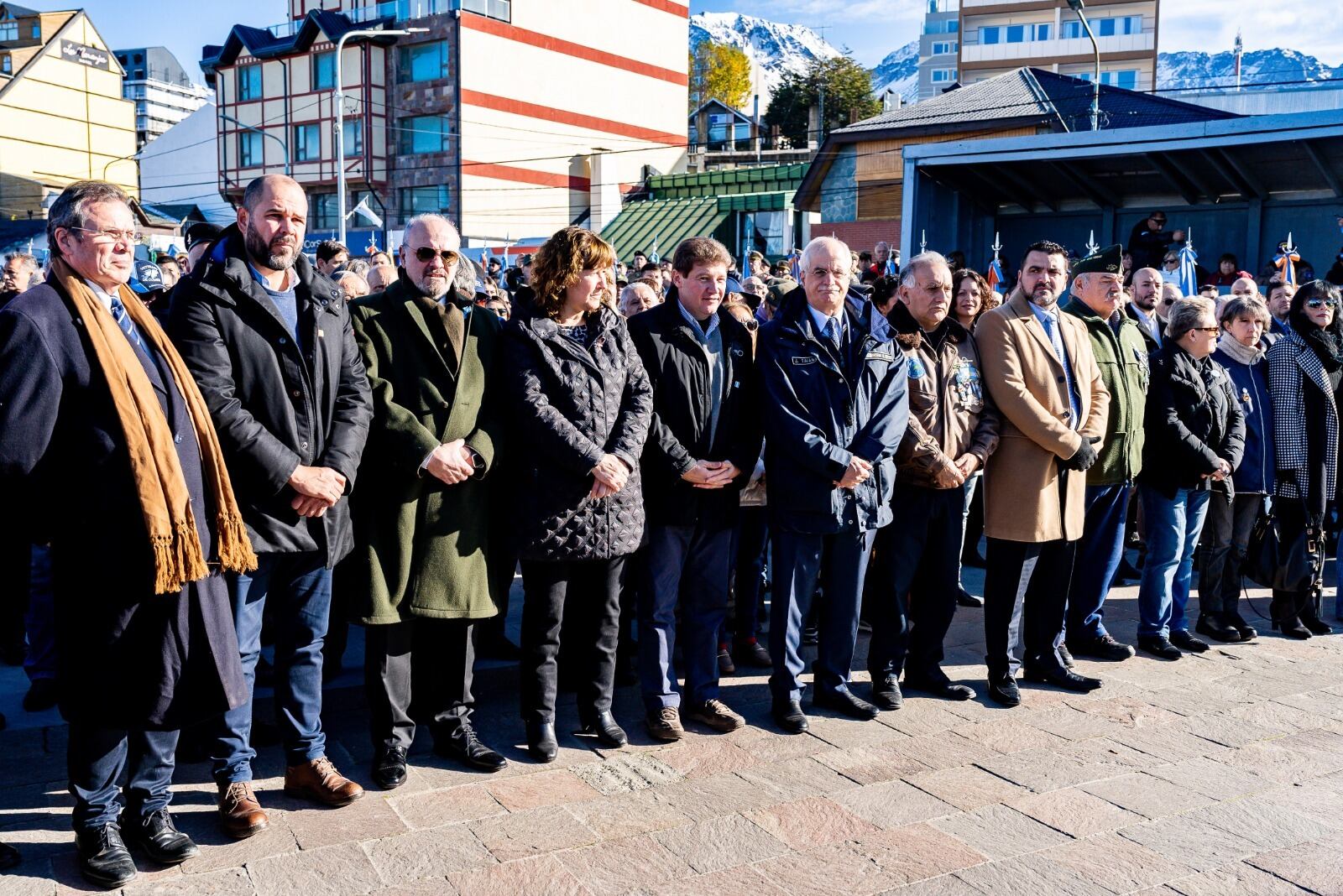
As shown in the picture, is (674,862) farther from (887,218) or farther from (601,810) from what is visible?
(887,218)

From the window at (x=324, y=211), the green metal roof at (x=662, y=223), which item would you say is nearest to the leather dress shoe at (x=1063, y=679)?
the green metal roof at (x=662, y=223)

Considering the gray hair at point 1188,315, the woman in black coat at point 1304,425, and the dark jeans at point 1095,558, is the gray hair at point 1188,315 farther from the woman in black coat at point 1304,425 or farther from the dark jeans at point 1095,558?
the dark jeans at point 1095,558

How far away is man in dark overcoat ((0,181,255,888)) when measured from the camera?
330 cm

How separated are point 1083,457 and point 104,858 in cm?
435

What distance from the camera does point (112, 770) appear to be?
11.5 feet

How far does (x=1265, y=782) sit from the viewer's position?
4352mm

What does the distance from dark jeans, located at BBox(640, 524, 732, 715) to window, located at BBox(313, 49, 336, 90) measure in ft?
142

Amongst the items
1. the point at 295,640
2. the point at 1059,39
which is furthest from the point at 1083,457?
the point at 1059,39

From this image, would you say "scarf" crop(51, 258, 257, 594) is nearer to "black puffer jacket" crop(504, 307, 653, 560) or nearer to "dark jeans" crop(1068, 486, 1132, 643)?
"black puffer jacket" crop(504, 307, 653, 560)

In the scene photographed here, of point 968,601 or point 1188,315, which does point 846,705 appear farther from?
point 1188,315

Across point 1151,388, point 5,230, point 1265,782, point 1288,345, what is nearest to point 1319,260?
point 1288,345

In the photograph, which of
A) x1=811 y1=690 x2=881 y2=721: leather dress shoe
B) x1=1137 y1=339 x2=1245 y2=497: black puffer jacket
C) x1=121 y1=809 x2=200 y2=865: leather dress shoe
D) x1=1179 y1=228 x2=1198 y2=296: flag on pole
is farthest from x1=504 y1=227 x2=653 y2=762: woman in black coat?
x1=1179 y1=228 x2=1198 y2=296: flag on pole

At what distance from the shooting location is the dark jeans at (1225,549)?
21.4ft

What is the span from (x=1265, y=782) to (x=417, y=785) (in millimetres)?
3302
